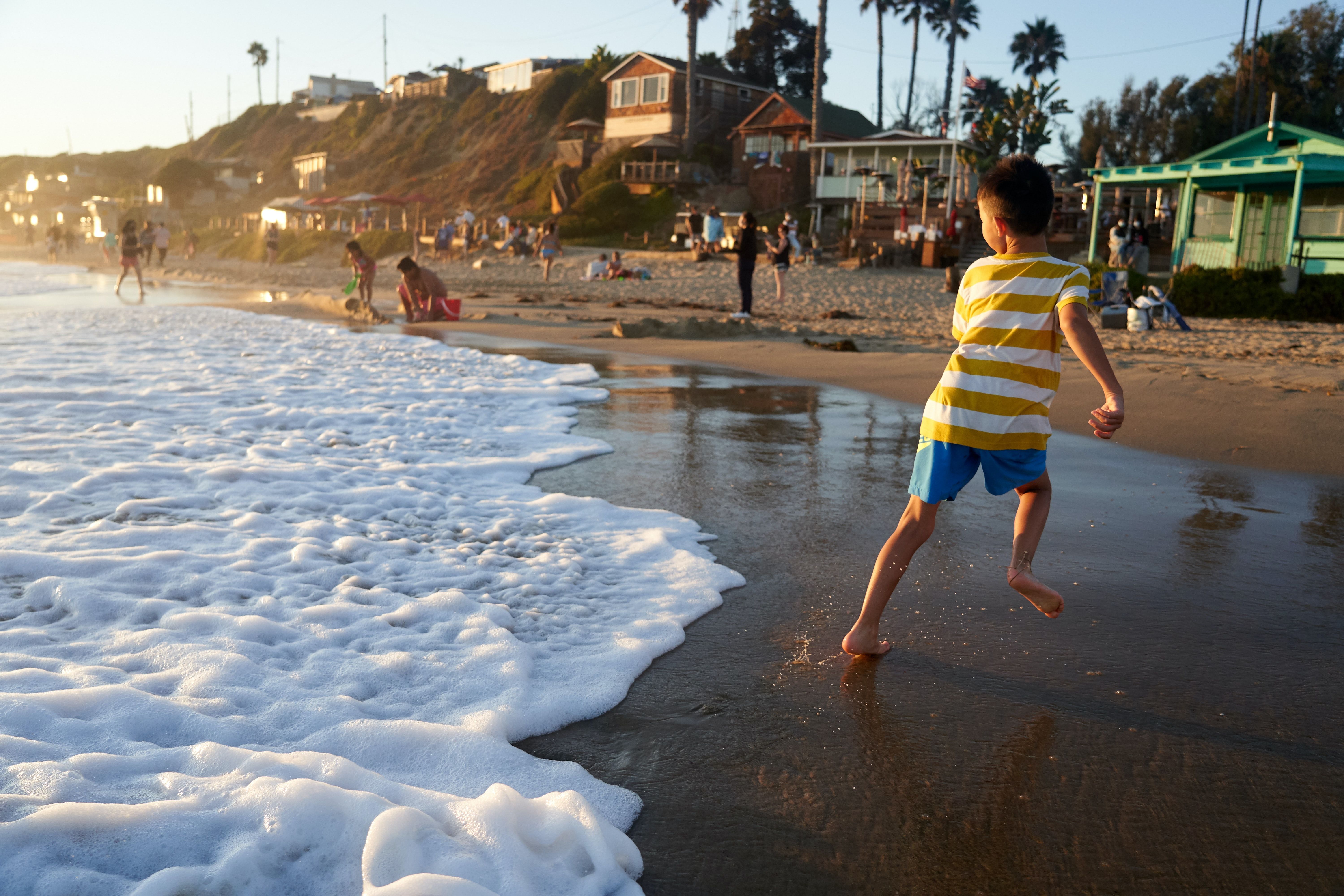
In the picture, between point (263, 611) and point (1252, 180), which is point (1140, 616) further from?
point (1252, 180)

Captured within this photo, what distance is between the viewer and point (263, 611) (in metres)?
3.42

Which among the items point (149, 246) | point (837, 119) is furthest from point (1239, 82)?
point (149, 246)

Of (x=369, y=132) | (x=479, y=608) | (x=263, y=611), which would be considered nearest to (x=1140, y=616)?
(x=479, y=608)

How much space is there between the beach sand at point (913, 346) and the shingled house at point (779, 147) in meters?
17.7

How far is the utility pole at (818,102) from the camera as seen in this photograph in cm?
3691

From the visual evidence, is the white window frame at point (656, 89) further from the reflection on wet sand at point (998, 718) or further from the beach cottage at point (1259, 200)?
the reflection on wet sand at point (998, 718)

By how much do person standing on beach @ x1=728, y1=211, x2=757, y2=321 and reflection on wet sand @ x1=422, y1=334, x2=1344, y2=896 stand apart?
38.7 ft

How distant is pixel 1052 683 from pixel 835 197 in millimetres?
41666

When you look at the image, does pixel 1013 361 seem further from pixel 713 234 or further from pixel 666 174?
pixel 666 174

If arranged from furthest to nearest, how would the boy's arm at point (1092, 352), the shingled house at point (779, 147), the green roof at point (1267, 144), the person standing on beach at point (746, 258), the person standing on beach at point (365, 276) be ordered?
1. the shingled house at point (779, 147)
2. the green roof at point (1267, 144)
3. the person standing on beach at point (746, 258)
4. the person standing on beach at point (365, 276)
5. the boy's arm at point (1092, 352)

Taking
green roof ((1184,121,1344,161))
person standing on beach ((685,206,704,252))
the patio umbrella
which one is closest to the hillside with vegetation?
the patio umbrella

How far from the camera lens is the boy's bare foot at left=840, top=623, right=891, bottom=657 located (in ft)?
9.94

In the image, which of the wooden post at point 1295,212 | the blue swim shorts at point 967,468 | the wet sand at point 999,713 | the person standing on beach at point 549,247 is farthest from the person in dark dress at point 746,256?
the blue swim shorts at point 967,468

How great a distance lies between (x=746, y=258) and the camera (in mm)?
16266
